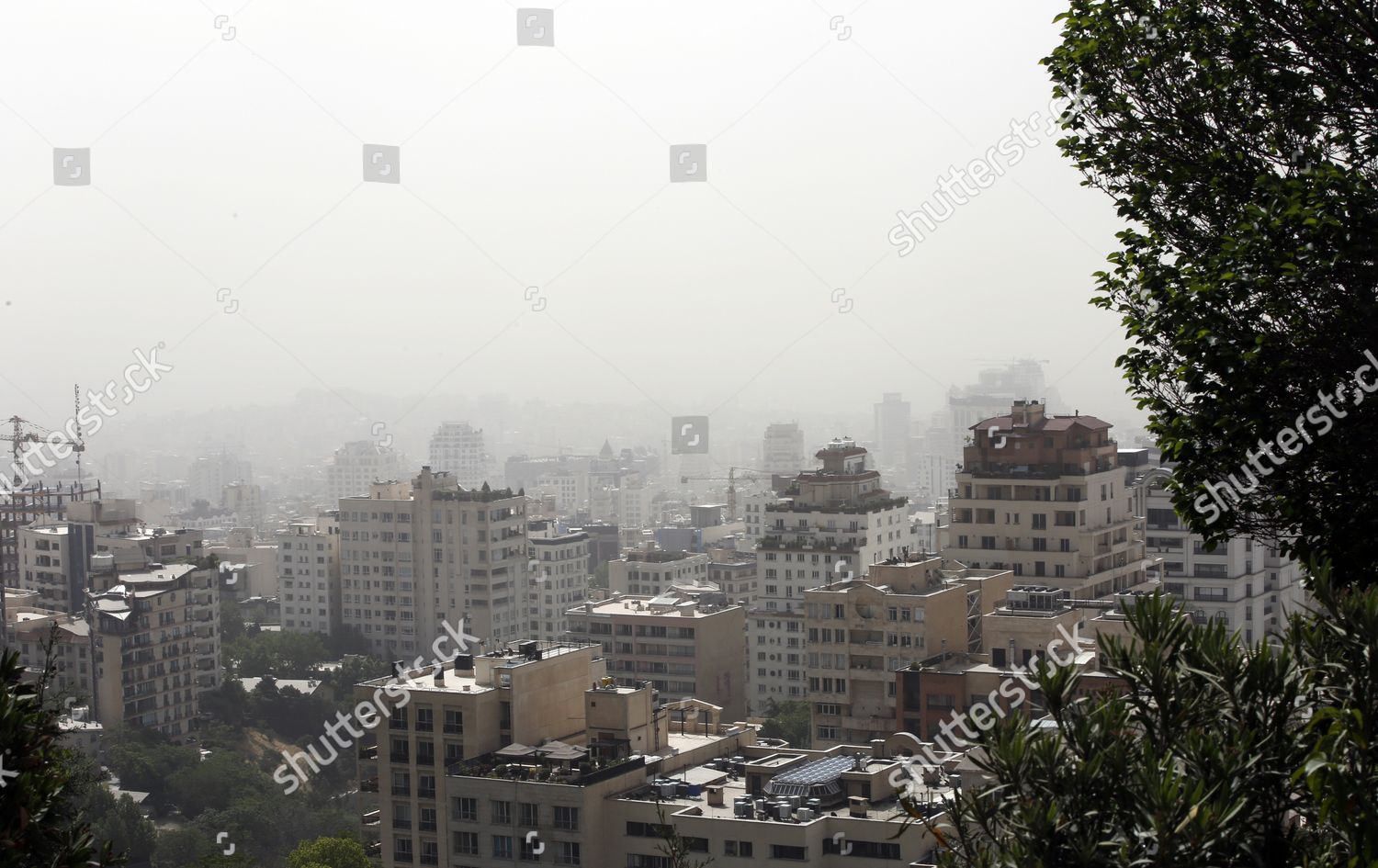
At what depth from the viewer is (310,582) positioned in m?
53.7

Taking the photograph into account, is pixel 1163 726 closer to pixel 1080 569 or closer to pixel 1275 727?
pixel 1275 727

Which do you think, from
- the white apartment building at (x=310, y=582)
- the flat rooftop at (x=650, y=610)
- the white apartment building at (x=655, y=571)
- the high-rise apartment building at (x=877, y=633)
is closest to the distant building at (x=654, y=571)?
the white apartment building at (x=655, y=571)

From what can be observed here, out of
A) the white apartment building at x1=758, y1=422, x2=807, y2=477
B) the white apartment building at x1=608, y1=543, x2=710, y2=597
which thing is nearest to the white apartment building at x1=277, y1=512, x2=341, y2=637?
the white apartment building at x1=608, y1=543, x2=710, y2=597

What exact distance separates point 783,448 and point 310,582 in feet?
134

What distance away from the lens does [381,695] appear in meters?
17.3

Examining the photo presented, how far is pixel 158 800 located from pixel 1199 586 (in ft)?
71.3

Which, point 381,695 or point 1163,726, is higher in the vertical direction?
point 1163,726

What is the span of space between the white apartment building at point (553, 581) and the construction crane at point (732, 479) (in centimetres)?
1802

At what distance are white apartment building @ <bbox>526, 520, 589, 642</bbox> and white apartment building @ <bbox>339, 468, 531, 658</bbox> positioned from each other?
1.09 m

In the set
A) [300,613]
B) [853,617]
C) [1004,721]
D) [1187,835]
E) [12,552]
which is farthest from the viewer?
[300,613]

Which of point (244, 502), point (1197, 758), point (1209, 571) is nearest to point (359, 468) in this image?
point (244, 502)

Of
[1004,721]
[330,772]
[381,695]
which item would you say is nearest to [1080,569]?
[381,695]

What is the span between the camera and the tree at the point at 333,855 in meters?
21.0

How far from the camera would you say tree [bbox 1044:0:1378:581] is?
5.64m
